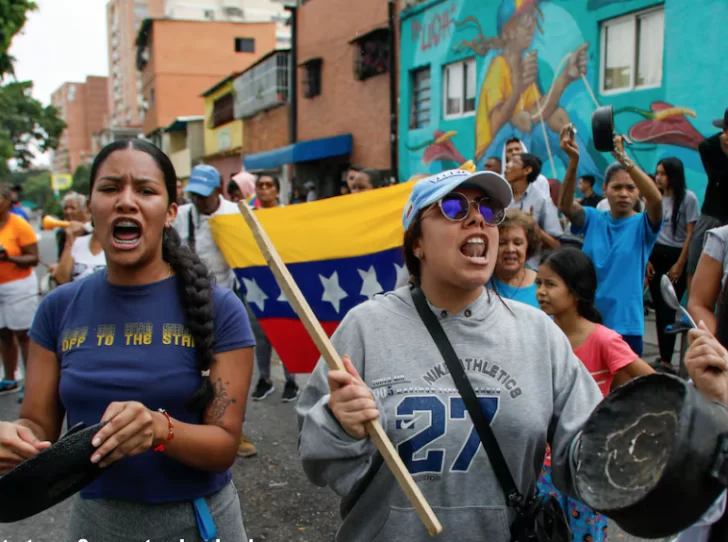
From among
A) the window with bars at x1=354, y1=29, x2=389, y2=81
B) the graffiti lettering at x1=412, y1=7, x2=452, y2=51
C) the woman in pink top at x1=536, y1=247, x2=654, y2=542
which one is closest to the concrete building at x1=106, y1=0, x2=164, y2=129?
the window with bars at x1=354, y1=29, x2=389, y2=81

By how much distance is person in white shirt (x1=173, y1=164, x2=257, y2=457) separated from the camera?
585cm

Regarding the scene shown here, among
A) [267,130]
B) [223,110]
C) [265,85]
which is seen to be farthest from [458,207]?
[223,110]

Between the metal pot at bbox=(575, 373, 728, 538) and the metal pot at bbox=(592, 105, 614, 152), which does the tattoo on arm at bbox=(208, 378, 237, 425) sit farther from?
the metal pot at bbox=(592, 105, 614, 152)

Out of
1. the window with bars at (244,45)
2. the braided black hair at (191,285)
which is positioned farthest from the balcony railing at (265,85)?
the braided black hair at (191,285)

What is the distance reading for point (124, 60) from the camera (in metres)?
89.4

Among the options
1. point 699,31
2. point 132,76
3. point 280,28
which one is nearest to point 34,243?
point 699,31

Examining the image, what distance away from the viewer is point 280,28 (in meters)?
59.6

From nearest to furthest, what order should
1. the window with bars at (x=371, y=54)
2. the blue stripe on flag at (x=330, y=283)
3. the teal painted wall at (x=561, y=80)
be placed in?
the blue stripe on flag at (x=330, y=283) → the teal painted wall at (x=561, y=80) → the window with bars at (x=371, y=54)

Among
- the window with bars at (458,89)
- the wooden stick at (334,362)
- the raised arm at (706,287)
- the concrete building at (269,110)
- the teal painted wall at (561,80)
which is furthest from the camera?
the concrete building at (269,110)

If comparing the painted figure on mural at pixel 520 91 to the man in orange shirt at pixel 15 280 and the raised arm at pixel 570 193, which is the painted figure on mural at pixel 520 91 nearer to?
the raised arm at pixel 570 193

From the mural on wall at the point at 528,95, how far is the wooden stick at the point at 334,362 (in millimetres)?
9962

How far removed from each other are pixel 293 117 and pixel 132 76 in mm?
67878

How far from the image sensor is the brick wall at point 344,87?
787 inches

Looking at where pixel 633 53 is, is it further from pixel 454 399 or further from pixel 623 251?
pixel 454 399
